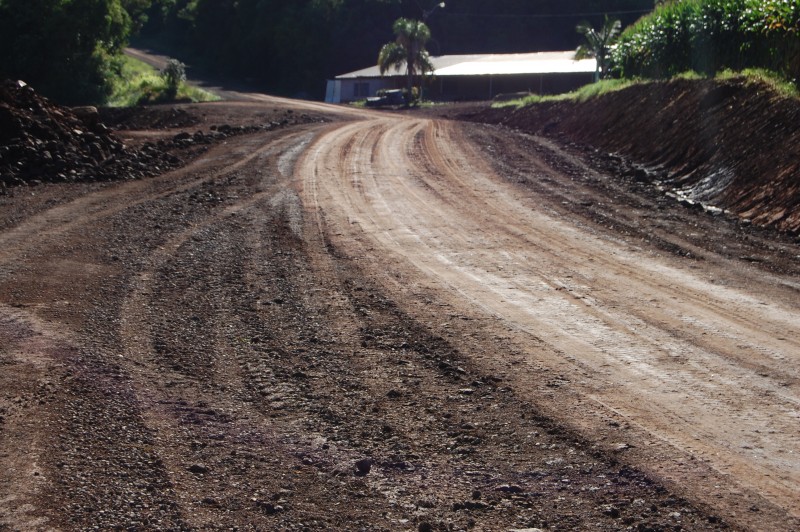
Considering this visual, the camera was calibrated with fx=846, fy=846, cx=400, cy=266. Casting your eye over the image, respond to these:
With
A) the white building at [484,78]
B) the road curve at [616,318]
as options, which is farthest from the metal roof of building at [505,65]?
the road curve at [616,318]

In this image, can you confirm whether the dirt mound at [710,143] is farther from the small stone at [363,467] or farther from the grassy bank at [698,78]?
the small stone at [363,467]

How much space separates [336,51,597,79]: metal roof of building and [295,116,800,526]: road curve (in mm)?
41752

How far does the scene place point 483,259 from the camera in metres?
11.1

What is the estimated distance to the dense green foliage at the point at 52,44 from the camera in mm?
39000

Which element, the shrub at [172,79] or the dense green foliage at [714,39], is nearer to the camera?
the dense green foliage at [714,39]

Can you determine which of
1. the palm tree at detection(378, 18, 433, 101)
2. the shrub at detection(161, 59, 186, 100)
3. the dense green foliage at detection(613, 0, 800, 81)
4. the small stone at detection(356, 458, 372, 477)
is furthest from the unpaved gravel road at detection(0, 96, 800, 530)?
the palm tree at detection(378, 18, 433, 101)

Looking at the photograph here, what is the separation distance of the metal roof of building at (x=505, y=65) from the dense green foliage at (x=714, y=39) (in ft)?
86.4

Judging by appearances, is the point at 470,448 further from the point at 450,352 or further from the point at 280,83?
the point at 280,83

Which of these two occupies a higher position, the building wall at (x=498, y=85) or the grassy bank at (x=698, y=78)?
the building wall at (x=498, y=85)

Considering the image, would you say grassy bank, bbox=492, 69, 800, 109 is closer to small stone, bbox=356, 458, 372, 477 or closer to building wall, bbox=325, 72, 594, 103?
small stone, bbox=356, 458, 372, 477

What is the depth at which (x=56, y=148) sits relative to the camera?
18.4 meters

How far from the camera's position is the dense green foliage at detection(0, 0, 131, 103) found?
3900 cm

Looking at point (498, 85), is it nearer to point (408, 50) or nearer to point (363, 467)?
point (408, 50)

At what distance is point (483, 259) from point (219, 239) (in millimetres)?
3945
